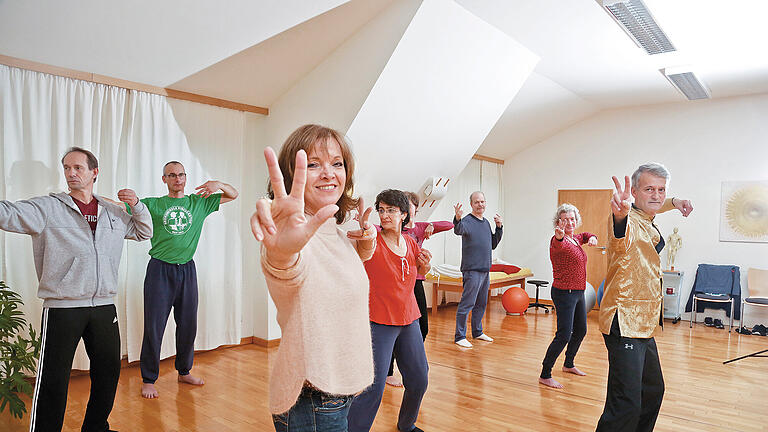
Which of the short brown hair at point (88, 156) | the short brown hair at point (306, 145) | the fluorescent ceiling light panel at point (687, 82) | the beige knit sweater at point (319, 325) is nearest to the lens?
the beige knit sweater at point (319, 325)

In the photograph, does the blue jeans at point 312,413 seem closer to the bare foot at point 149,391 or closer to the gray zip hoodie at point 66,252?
the gray zip hoodie at point 66,252

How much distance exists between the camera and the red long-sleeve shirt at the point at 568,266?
4.06 metres

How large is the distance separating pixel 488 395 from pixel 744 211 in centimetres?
523

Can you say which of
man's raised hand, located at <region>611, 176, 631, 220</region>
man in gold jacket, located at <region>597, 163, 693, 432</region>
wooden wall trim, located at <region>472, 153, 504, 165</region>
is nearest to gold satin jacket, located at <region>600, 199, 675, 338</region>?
man in gold jacket, located at <region>597, 163, 693, 432</region>

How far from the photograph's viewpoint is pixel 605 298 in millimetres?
2521

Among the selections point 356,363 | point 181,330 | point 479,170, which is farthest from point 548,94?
point 356,363

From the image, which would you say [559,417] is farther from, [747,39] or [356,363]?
[747,39]

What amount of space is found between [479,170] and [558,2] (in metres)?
4.47

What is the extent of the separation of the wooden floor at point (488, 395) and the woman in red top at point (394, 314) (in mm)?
633

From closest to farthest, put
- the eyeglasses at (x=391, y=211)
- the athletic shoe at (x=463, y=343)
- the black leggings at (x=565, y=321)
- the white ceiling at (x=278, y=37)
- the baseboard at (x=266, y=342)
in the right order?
the eyeglasses at (x=391, y=211) < the white ceiling at (x=278, y=37) < the black leggings at (x=565, y=321) < the baseboard at (x=266, y=342) < the athletic shoe at (x=463, y=343)

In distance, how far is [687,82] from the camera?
610 centimetres

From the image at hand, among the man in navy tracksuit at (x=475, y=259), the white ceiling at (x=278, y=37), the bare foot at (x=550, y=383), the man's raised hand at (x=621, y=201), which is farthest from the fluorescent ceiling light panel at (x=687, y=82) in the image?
the man's raised hand at (x=621, y=201)

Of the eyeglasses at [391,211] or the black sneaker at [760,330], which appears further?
the black sneaker at [760,330]

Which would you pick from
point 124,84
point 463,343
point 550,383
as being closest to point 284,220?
point 550,383
